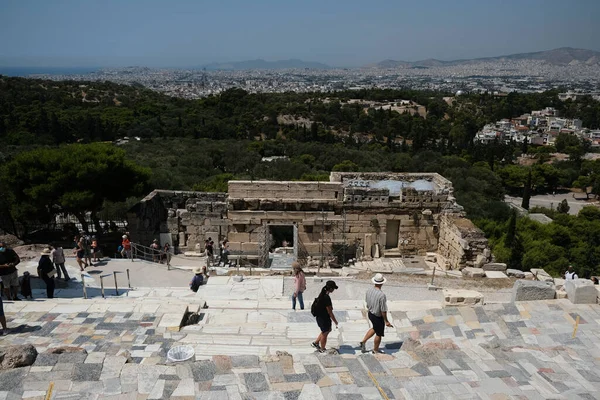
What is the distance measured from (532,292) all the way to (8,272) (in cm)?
1176

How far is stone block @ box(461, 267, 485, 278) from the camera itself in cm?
1530

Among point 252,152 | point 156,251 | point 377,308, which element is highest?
point 377,308

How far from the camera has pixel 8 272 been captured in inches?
428

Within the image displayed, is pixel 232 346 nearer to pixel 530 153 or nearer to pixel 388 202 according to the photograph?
pixel 388 202

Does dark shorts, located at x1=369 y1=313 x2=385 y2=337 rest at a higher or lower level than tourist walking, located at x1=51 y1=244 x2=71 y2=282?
higher

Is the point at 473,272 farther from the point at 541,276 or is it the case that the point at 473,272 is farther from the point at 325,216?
the point at 325,216

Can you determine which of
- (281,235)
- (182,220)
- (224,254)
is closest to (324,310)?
(224,254)

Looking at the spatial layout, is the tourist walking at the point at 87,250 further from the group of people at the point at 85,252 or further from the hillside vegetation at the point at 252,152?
the hillside vegetation at the point at 252,152

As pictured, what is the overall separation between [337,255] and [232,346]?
10744 mm

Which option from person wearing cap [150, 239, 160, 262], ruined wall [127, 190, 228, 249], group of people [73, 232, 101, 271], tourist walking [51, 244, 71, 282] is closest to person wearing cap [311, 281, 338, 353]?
tourist walking [51, 244, 71, 282]

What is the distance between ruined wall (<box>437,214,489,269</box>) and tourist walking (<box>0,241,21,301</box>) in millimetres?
13617

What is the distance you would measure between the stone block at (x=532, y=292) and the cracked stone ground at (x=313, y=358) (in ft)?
0.86

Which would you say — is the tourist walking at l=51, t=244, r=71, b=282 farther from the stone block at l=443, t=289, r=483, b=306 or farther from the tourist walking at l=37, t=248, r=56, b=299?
the stone block at l=443, t=289, r=483, b=306

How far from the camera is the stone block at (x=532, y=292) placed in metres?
9.97
